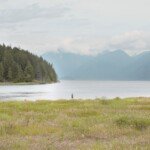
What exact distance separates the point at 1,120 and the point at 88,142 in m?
8.86

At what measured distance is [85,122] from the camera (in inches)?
952

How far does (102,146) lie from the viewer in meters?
16.3

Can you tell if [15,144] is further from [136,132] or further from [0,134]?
[136,132]

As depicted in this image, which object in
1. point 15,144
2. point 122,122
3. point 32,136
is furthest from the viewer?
point 122,122

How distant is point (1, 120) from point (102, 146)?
1067 cm

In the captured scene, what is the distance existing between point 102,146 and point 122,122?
7209 millimetres

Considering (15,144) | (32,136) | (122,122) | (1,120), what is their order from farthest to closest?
(1,120) → (122,122) → (32,136) → (15,144)

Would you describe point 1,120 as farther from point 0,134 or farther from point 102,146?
point 102,146

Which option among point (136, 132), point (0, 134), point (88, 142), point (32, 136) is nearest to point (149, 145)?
point (88, 142)

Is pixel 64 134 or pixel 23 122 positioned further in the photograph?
pixel 23 122

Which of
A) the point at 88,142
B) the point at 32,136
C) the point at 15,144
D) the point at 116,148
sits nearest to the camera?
the point at 116,148

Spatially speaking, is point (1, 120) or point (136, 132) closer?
point (136, 132)

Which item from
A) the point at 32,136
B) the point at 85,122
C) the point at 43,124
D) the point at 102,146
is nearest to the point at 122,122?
the point at 85,122

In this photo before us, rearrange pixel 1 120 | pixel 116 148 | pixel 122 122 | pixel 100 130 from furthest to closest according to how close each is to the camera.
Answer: pixel 1 120, pixel 122 122, pixel 100 130, pixel 116 148
